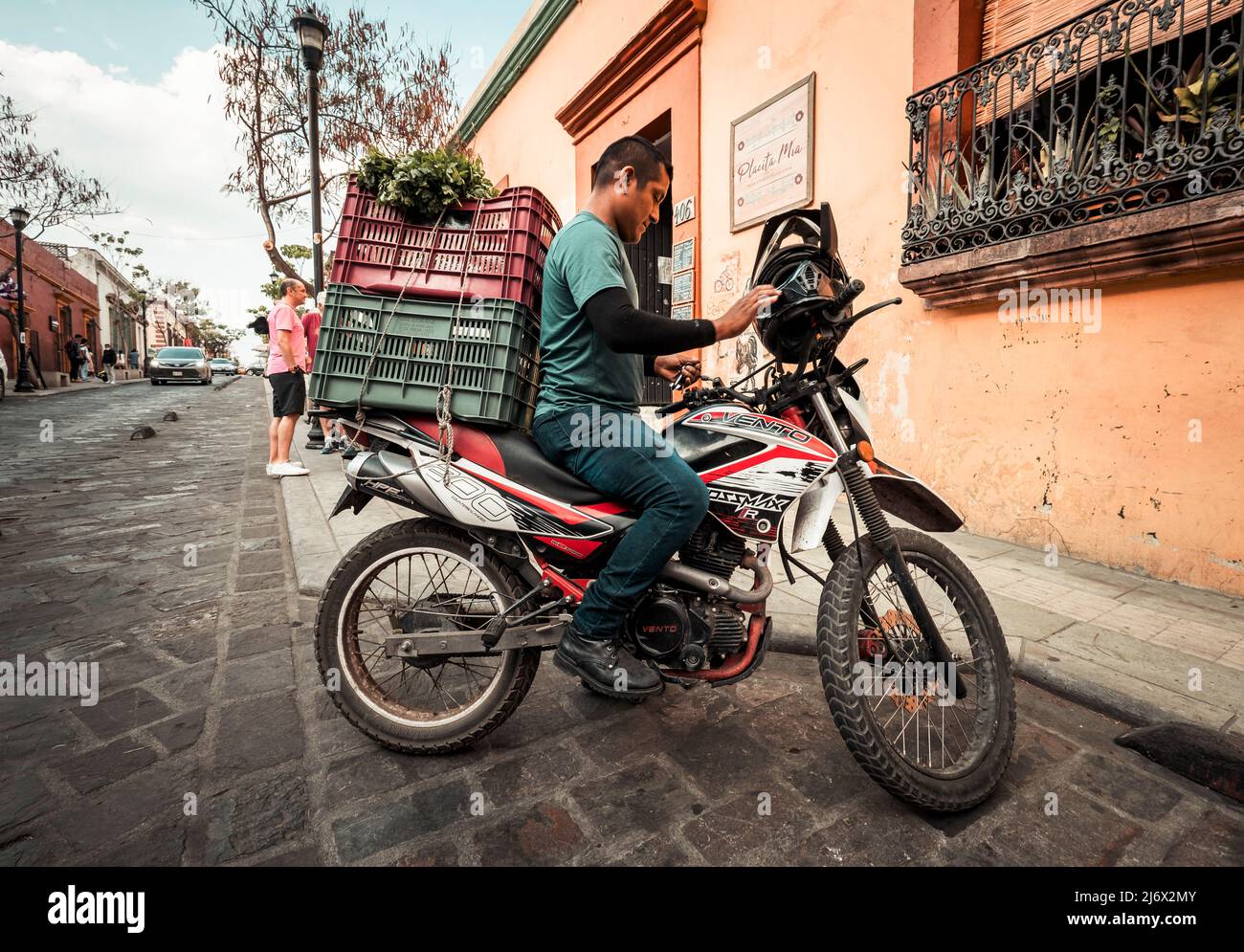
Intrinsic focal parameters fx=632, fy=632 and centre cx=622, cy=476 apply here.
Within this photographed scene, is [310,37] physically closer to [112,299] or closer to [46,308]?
[46,308]

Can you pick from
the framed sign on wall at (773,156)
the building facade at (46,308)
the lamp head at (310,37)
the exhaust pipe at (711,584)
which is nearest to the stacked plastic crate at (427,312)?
the exhaust pipe at (711,584)

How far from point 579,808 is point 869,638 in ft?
3.45

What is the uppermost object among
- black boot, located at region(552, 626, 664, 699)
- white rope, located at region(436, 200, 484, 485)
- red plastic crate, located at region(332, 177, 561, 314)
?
red plastic crate, located at region(332, 177, 561, 314)

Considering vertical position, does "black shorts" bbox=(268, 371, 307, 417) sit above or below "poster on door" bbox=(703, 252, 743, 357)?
below

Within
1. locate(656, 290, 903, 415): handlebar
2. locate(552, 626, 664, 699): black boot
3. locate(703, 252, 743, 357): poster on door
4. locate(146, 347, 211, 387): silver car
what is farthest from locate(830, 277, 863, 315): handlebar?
locate(146, 347, 211, 387): silver car

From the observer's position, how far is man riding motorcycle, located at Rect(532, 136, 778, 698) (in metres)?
1.95

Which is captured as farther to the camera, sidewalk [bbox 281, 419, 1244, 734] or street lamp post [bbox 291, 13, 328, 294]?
street lamp post [bbox 291, 13, 328, 294]

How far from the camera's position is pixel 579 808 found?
1.89 metres

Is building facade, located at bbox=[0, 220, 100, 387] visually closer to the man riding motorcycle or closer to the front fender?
the man riding motorcycle

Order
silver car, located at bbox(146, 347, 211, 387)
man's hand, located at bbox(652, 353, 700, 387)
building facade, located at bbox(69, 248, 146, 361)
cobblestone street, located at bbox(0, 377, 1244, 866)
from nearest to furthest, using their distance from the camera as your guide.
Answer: cobblestone street, located at bbox(0, 377, 1244, 866) → man's hand, located at bbox(652, 353, 700, 387) → silver car, located at bbox(146, 347, 211, 387) → building facade, located at bbox(69, 248, 146, 361)

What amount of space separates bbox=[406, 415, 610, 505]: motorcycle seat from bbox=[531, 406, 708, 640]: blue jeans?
51 millimetres

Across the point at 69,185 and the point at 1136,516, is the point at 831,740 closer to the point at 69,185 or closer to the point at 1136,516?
the point at 1136,516

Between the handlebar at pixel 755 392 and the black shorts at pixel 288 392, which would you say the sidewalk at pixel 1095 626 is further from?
the black shorts at pixel 288 392

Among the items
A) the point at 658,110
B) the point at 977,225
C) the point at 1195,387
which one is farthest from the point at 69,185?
the point at 1195,387
